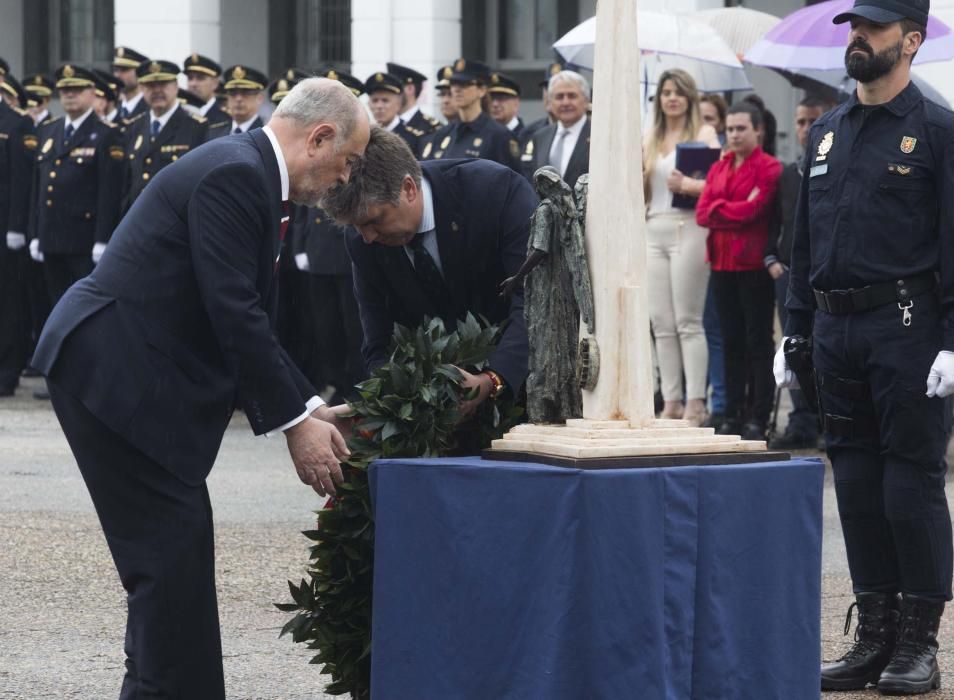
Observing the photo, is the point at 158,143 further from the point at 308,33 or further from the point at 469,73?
the point at 308,33

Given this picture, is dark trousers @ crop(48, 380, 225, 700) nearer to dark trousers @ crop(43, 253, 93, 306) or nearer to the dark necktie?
the dark necktie

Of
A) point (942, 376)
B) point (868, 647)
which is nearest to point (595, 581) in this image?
point (942, 376)

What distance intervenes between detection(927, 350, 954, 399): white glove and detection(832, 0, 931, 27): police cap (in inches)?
37.7

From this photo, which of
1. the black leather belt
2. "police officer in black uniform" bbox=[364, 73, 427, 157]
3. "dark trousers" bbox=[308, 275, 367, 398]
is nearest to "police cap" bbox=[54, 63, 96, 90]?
"police officer in black uniform" bbox=[364, 73, 427, 157]

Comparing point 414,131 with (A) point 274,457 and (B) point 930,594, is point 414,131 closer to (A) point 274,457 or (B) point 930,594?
(A) point 274,457

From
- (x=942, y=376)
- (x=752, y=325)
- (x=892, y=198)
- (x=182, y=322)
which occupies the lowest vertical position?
(x=752, y=325)

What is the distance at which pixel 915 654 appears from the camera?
5633 mm

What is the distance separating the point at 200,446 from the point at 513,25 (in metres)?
20.8

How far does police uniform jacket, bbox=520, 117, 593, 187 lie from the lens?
36.7 ft

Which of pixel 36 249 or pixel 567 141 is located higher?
pixel 567 141

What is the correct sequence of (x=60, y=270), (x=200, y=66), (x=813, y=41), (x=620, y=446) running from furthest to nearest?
1. (x=200, y=66)
2. (x=60, y=270)
3. (x=813, y=41)
4. (x=620, y=446)

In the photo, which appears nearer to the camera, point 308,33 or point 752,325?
point 752,325

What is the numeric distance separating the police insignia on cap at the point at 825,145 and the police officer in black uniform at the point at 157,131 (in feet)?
25.8

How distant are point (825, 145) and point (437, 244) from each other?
1300 mm
